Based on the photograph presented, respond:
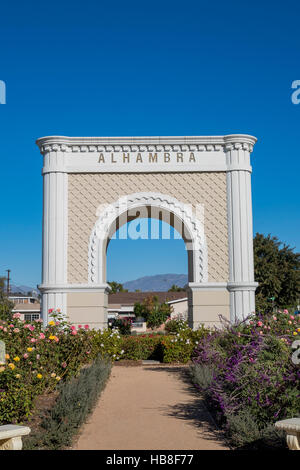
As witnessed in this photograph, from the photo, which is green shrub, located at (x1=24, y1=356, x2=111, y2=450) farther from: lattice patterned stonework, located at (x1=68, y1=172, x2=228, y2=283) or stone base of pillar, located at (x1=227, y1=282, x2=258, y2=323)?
lattice patterned stonework, located at (x1=68, y1=172, x2=228, y2=283)

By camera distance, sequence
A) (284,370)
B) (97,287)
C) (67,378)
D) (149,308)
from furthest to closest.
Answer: (149,308) → (97,287) → (67,378) → (284,370)

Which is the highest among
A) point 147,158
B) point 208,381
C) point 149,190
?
point 147,158

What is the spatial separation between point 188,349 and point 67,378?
5090mm

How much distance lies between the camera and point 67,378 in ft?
29.0

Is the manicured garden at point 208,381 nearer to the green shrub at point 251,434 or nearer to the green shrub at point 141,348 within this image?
the green shrub at point 251,434

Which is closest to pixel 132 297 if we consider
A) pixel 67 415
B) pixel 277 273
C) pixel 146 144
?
pixel 277 273

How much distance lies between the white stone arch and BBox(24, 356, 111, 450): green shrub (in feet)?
20.3

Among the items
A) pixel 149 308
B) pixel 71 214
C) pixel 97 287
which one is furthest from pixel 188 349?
pixel 149 308

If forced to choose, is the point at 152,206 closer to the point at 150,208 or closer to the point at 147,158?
the point at 150,208

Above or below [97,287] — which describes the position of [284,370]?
below

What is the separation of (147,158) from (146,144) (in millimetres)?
428

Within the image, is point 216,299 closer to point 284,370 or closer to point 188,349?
point 188,349

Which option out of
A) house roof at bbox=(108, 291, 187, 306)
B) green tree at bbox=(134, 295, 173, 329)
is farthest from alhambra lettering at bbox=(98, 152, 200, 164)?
house roof at bbox=(108, 291, 187, 306)

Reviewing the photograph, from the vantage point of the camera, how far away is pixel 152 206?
14914 mm
